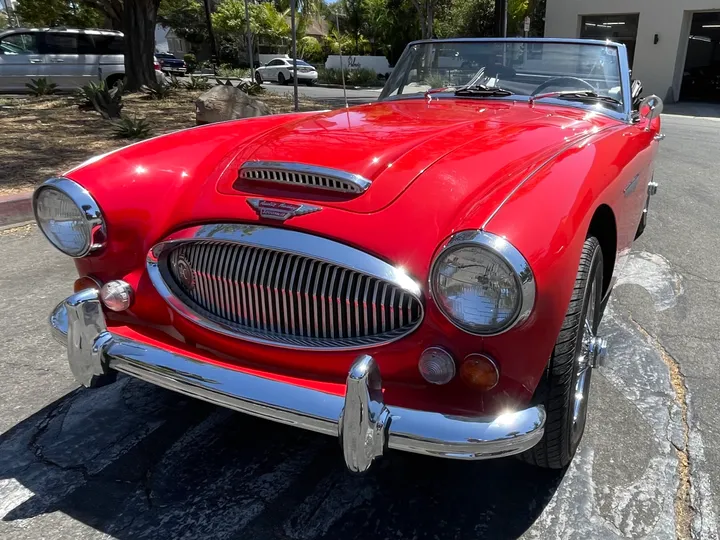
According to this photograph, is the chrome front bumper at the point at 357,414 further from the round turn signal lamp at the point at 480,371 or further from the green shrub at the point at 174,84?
the green shrub at the point at 174,84

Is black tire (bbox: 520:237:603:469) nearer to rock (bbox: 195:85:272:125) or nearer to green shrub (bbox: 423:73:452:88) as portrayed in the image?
green shrub (bbox: 423:73:452:88)

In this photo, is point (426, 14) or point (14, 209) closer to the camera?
point (14, 209)

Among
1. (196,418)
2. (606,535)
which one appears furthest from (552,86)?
(196,418)

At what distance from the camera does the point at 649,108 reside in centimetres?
324

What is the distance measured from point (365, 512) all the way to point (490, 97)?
233 cm

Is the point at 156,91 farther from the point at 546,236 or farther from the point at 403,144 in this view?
the point at 546,236

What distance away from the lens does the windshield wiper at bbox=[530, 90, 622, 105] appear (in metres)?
3.10

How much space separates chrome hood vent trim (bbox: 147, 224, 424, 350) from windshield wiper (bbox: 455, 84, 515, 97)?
193 centimetres

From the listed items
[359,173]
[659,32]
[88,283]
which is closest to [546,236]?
[359,173]

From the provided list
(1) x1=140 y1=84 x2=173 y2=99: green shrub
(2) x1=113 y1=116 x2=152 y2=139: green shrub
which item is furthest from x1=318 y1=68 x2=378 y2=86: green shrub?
(2) x1=113 y1=116 x2=152 y2=139: green shrub

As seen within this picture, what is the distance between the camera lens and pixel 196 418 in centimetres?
248

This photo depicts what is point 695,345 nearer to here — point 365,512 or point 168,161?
point 365,512

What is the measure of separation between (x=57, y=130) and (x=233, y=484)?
325 inches

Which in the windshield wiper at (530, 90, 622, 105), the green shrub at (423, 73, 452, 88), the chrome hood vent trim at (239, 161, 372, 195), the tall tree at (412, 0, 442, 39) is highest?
the tall tree at (412, 0, 442, 39)
